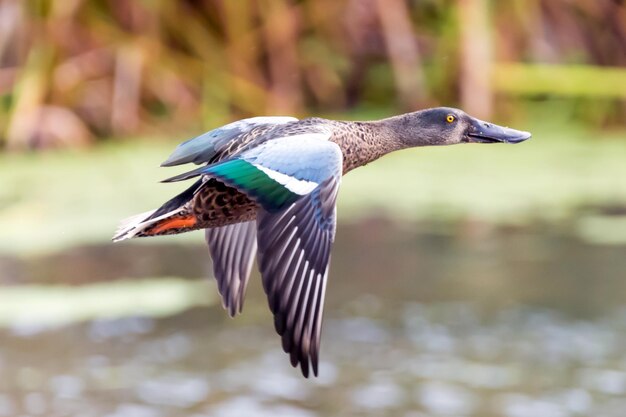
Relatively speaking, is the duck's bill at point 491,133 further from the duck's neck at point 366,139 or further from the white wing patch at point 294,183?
the white wing patch at point 294,183

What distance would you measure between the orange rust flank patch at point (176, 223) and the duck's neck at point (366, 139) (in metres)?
0.53

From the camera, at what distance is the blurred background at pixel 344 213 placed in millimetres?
6469

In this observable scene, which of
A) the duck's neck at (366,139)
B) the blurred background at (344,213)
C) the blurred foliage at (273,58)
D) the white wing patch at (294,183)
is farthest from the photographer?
the blurred foliage at (273,58)

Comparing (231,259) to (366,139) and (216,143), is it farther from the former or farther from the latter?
(366,139)

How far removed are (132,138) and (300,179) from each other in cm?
710

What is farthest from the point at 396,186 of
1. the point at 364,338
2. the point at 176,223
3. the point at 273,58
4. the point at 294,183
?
the point at 294,183

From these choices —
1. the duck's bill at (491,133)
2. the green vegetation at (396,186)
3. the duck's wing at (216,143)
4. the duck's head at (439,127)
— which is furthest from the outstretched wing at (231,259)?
the green vegetation at (396,186)

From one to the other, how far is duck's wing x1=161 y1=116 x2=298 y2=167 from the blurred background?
Answer: 1.65 meters

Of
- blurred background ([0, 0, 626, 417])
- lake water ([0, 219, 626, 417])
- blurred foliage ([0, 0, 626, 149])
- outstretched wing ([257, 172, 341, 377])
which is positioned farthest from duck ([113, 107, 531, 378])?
blurred foliage ([0, 0, 626, 149])

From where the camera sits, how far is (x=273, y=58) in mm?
11242

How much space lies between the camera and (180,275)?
26.9 feet

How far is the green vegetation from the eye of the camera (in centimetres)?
924

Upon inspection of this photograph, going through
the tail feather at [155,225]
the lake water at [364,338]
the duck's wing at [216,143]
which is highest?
the duck's wing at [216,143]

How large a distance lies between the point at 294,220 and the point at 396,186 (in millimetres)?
6154
